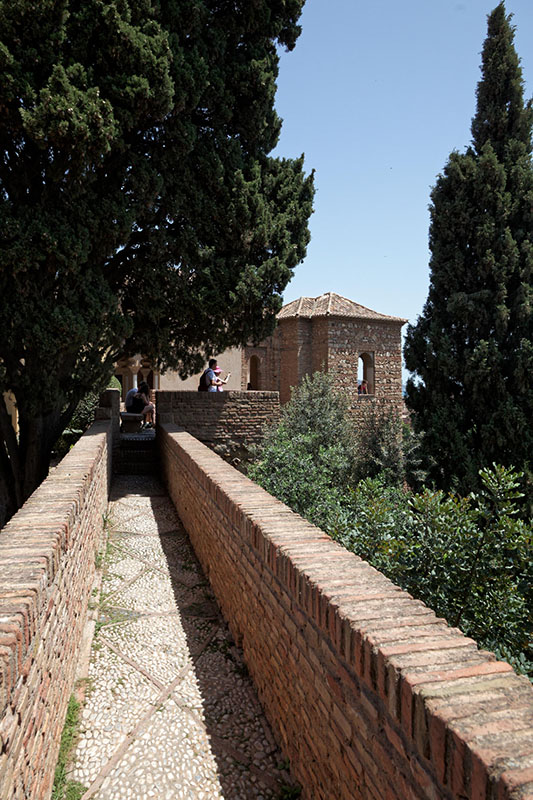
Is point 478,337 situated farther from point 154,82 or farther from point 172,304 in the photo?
point 154,82

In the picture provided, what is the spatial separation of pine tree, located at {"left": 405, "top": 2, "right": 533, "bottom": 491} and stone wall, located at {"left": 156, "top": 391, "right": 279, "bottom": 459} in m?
3.63

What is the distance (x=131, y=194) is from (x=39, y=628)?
7.70 m

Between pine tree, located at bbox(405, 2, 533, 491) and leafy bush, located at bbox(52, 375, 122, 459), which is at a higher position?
pine tree, located at bbox(405, 2, 533, 491)

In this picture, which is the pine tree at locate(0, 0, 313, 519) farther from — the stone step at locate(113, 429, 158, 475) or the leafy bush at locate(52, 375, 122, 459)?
the leafy bush at locate(52, 375, 122, 459)

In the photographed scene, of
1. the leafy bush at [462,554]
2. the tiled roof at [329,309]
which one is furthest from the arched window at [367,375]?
the leafy bush at [462,554]

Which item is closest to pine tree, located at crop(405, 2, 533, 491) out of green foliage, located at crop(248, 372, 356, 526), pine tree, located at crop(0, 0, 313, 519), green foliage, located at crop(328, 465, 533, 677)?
green foliage, located at crop(248, 372, 356, 526)

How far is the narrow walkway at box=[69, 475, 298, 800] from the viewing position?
2.49 m

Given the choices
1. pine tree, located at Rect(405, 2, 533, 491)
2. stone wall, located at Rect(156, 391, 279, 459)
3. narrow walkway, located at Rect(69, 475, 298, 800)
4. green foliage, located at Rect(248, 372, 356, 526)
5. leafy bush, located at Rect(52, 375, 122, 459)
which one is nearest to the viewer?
narrow walkway, located at Rect(69, 475, 298, 800)

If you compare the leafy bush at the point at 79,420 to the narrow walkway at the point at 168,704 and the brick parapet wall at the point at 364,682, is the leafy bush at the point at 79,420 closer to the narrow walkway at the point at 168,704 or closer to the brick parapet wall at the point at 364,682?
the narrow walkway at the point at 168,704

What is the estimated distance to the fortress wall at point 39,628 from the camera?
5.73 feet

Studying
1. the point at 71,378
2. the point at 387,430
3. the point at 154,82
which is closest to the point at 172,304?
the point at 71,378

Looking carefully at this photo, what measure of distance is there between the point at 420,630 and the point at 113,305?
7.68 metres

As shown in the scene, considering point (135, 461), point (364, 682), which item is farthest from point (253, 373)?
point (364, 682)

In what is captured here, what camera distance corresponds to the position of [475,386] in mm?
10797
